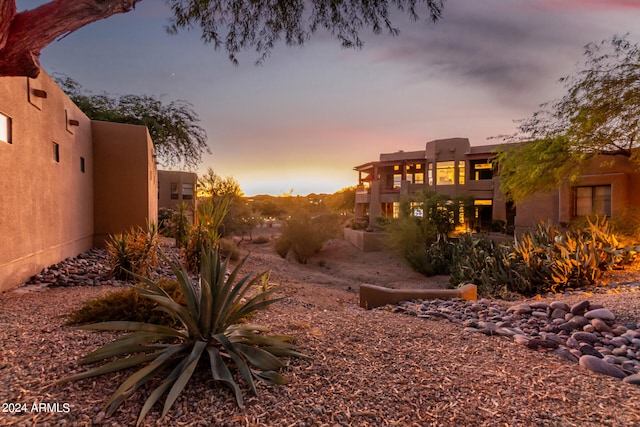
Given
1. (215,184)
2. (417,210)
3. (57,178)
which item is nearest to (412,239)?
(417,210)

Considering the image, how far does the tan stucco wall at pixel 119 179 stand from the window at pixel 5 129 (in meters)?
5.70

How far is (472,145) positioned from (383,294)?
25.5 meters

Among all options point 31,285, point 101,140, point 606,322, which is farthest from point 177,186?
point 606,322

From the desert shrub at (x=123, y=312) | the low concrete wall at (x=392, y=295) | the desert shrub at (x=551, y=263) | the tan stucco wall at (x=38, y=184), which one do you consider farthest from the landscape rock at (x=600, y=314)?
the tan stucco wall at (x=38, y=184)

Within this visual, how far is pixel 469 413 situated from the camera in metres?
2.38

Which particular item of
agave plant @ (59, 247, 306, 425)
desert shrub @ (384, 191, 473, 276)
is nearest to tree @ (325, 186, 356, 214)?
desert shrub @ (384, 191, 473, 276)

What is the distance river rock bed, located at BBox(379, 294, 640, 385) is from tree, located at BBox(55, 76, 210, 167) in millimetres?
18211

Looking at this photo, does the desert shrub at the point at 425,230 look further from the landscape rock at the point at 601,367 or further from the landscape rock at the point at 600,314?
the landscape rock at the point at 601,367

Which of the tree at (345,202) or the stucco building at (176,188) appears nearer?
the stucco building at (176,188)

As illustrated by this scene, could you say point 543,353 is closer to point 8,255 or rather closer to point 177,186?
point 8,255

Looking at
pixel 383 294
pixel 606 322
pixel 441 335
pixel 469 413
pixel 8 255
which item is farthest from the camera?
Result: pixel 383 294

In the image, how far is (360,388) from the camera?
2.63 meters

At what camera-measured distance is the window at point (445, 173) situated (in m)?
29.5

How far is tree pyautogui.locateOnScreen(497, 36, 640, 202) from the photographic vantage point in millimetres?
12656
